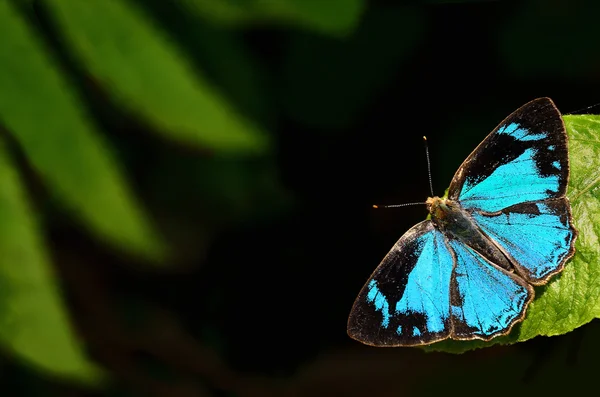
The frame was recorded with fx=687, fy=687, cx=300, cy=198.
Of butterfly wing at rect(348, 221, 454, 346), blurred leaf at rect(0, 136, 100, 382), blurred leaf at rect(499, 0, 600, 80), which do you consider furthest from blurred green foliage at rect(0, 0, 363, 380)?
blurred leaf at rect(499, 0, 600, 80)

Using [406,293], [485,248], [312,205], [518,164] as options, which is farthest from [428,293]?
[312,205]

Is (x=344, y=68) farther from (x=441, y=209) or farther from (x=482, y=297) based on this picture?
(x=482, y=297)

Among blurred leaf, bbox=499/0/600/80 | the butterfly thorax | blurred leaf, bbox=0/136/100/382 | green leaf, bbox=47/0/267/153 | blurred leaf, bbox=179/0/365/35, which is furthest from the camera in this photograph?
blurred leaf, bbox=499/0/600/80

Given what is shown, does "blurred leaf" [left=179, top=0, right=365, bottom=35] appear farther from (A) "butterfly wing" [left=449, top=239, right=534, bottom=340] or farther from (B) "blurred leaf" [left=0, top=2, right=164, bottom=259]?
(A) "butterfly wing" [left=449, top=239, right=534, bottom=340]

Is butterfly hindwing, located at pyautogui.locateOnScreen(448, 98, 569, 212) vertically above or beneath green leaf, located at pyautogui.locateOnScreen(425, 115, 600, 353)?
above

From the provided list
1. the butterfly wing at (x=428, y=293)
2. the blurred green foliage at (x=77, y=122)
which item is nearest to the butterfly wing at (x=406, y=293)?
the butterfly wing at (x=428, y=293)

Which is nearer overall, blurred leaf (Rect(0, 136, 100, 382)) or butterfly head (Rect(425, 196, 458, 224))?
blurred leaf (Rect(0, 136, 100, 382))

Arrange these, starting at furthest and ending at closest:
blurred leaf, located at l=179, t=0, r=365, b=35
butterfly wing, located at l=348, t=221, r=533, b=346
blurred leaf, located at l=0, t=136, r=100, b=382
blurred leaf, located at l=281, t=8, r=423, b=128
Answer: blurred leaf, located at l=281, t=8, r=423, b=128
butterfly wing, located at l=348, t=221, r=533, b=346
blurred leaf, located at l=179, t=0, r=365, b=35
blurred leaf, located at l=0, t=136, r=100, b=382

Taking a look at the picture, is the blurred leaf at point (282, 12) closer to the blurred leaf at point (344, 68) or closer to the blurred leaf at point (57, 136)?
the blurred leaf at point (57, 136)
